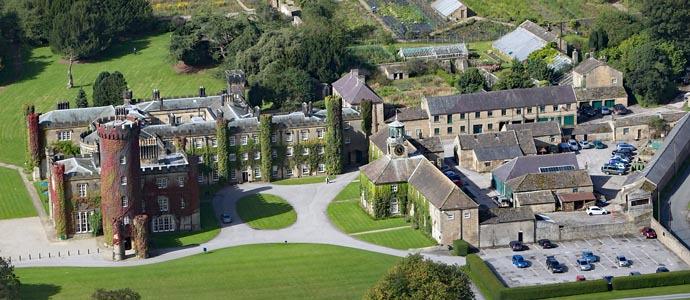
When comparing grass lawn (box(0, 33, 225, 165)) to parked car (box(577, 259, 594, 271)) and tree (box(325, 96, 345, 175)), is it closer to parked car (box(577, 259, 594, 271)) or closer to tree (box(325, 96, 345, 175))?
tree (box(325, 96, 345, 175))

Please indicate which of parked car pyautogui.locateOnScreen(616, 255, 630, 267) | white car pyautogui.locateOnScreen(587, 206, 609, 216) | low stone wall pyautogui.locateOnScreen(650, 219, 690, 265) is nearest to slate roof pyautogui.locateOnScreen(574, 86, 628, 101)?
white car pyautogui.locateOnScreen(587, 206, 609, 216)

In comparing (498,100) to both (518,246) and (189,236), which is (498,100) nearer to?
(518,246)

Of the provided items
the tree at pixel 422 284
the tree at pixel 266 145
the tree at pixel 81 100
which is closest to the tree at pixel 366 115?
the tree at pixel 266 145

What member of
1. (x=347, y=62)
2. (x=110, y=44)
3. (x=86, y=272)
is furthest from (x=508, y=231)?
(x=110, y=44)

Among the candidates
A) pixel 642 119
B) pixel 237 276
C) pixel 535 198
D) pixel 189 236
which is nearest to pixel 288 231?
pixel 189 236

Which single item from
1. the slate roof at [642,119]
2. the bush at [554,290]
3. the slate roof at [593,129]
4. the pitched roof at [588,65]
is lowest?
the bush at [554,290]

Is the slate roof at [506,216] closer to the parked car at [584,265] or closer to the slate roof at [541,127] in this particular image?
the parked car at [584,265]
